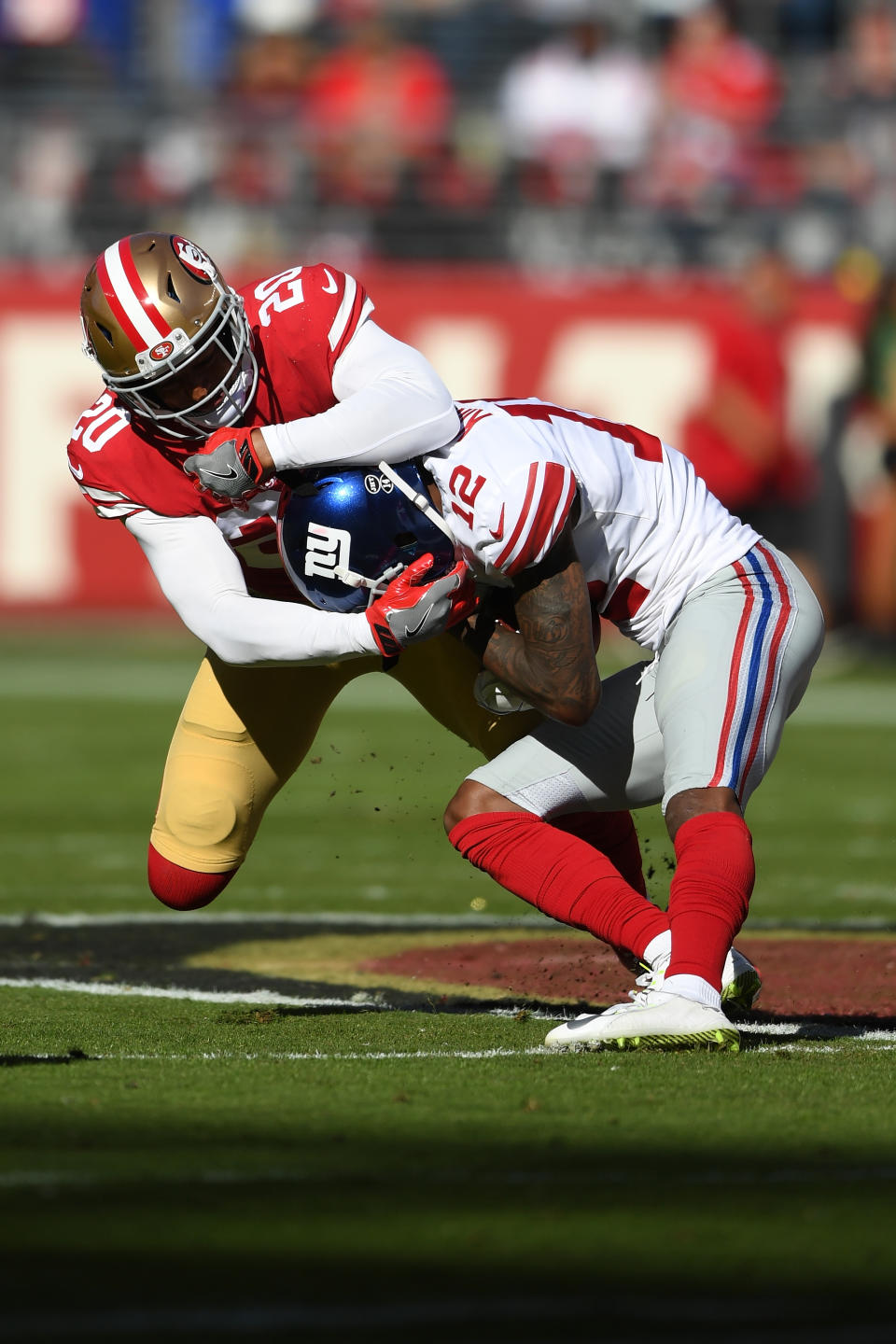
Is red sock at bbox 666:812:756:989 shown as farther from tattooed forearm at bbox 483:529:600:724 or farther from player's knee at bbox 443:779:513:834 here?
player's knee at bbox 443:779:513:834

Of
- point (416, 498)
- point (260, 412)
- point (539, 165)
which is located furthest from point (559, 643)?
point (539, 165)

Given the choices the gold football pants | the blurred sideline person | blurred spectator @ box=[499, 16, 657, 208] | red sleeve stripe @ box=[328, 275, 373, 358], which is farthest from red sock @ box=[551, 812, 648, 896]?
blurred spectator @ box=[499, 16, 657, 208]

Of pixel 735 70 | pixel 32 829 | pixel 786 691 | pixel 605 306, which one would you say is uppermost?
pixel 735 70

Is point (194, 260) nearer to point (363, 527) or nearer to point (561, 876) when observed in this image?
point (363, 527)

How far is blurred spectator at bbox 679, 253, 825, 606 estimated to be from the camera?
1443 cm

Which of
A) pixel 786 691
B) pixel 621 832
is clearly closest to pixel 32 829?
pixel 621 832

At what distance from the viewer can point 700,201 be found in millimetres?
16062

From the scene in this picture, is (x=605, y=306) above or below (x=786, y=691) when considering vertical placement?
above

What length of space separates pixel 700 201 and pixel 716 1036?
41.6 feet

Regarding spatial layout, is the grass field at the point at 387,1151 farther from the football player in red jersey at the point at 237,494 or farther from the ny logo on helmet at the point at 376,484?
the ny logo on helmet at the point at 376,484

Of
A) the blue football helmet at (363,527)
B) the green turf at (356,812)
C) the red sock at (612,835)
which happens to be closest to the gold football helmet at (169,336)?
the blue football helmet at (363,527)

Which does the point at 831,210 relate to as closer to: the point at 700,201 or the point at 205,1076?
the point at 700,201

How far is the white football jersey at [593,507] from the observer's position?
431cm

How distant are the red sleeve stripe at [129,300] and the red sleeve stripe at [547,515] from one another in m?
0.90
